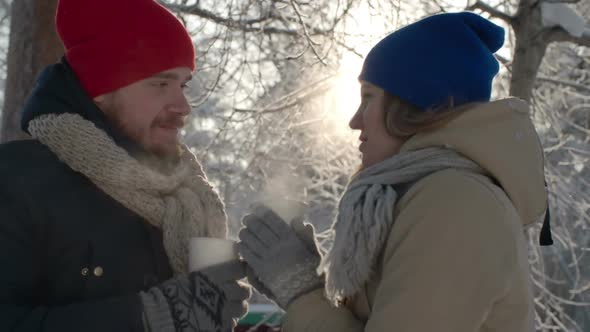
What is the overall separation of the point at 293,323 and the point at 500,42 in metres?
0.98

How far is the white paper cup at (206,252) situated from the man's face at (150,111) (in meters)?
0.41

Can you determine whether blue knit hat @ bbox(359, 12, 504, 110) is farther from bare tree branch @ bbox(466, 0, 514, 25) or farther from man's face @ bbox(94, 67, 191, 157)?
bare tree branch @ bbox(466, 0, 514, 25)

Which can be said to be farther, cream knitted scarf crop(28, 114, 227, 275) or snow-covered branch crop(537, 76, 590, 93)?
snow-covered branch crop(537, 76, 590, 93)

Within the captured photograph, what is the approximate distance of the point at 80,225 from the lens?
1.98m

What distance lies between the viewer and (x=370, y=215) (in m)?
1.69

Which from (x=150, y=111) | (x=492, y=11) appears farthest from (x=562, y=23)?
(x=150, y=111)

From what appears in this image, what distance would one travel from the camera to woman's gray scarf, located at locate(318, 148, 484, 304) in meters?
1.69

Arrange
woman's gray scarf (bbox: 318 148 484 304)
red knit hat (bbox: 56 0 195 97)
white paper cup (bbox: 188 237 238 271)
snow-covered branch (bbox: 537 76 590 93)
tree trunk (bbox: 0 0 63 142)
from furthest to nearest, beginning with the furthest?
snow-covered branch (bbox: 537 76 590 93)
tree trunk (bbox: 0 0 63 142)
red knit hat (bbox: 56 0 195 97)
white paper cup (bbox: 188 237 238 271)
woman's gray scarf (bbox: 318 148 484 304)

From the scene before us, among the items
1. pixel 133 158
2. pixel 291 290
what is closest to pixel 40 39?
pixel 133 158

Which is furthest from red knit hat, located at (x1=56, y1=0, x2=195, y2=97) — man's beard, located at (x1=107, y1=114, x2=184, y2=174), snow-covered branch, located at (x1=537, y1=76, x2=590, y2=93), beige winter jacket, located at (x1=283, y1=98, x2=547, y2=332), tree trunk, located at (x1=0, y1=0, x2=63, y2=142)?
snow-covered branch, located at (x1=537, y1=76, x2=590, y2=93)

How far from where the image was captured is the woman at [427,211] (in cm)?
154

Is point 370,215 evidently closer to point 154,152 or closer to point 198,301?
point 198,301

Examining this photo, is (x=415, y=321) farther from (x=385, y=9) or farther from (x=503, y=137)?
(x=385, y=9)

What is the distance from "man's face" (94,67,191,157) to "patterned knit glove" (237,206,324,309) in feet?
1.49
